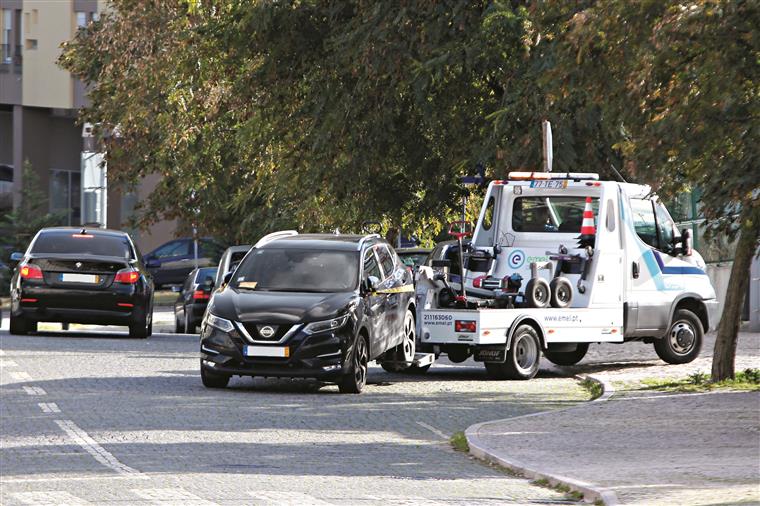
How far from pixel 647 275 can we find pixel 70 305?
9.05 meters

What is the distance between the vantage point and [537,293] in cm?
2184

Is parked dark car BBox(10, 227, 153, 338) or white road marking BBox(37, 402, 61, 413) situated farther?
parked dark car BBox(10, 227, 153, 338)

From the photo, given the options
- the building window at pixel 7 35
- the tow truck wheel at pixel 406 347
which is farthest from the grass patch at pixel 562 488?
the building window at pixel 7 35

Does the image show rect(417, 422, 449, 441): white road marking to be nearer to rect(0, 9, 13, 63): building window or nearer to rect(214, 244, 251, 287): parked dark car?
rect(214, 244, 251, 287): parked dark car

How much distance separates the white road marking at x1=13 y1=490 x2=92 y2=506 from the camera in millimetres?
11477

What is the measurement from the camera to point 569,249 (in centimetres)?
2295

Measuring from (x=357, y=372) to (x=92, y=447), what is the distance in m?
5.45

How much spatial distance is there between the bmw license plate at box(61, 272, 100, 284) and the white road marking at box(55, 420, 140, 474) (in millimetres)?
10891

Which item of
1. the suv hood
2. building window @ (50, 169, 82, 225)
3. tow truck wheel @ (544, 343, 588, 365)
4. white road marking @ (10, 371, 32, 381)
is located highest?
building window @ (50, 169, 82, 225)

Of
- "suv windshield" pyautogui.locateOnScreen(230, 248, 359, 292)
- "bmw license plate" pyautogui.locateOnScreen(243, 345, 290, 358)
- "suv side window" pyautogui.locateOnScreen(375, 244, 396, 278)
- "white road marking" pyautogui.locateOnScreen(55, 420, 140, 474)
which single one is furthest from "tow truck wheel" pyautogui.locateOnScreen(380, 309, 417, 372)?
"white road marking" pyautogui.locateOnScreen(55, 420, 140, 474)

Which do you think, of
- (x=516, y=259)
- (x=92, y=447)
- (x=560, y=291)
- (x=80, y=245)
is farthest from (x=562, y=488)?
(x=80, y=245)

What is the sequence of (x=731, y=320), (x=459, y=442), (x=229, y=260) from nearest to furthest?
(x=459, y=442)
(x=731, y=320)
(x=229, y=260)

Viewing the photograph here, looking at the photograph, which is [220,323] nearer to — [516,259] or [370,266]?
[370,266]

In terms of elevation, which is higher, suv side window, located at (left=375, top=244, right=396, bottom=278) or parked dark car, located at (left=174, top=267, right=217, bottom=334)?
suv side window, located at (left=375, top=244, right=396, bottom=278)
